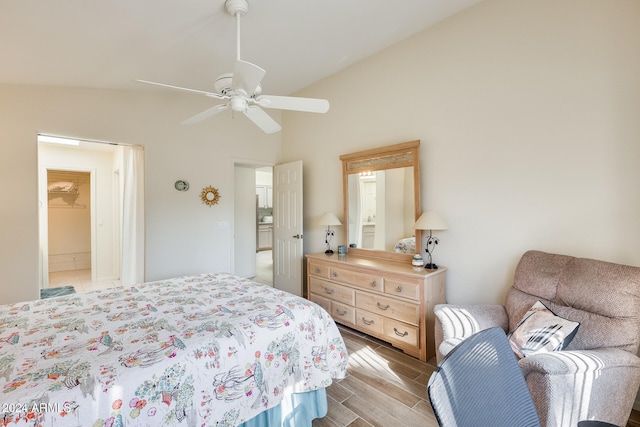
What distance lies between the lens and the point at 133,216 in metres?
3.81

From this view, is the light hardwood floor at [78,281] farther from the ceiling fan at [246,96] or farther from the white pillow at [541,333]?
the white pillow at [541,333]

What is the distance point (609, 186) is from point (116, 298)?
3.59 meters

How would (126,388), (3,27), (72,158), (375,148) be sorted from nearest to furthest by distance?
1. (126,388)
2. (3,27)
3. (375,148)
4. (72,158)

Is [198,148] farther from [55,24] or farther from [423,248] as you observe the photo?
[423,248]

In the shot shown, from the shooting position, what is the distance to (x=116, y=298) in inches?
79.8

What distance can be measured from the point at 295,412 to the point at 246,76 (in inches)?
80.5

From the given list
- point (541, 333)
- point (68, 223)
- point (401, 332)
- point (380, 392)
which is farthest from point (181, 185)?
point (68, 223)

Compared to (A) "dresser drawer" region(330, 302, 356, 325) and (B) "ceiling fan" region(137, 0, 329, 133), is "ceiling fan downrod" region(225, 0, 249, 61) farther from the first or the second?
(A) "dresser drawer" region(330, 302, 356, 325)

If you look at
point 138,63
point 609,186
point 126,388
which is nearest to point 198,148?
point 138,63

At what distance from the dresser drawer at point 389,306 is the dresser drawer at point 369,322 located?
0.17ft

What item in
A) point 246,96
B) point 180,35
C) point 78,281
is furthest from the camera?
point 78,281

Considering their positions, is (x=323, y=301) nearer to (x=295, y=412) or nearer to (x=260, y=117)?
(x=295, y=412)

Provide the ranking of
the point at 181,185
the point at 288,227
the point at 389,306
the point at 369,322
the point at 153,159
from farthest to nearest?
the point at 288,227 → the point at 181,185 → the point at 153,159 → the point at 369,322 → the point at 389,306

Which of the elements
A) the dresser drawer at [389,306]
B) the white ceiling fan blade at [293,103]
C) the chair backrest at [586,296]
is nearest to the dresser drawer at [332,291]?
the dresser drawer at [389,306]
